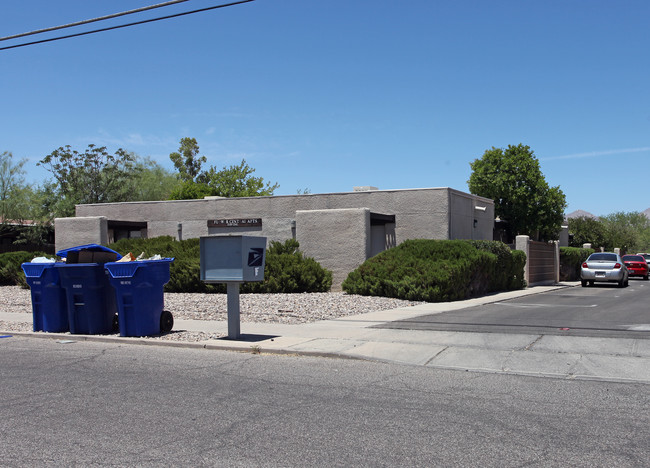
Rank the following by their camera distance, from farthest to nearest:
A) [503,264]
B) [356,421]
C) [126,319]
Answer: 1. [503,264]
2. [126,319]
3. [356,421]

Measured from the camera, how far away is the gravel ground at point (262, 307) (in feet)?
46.8

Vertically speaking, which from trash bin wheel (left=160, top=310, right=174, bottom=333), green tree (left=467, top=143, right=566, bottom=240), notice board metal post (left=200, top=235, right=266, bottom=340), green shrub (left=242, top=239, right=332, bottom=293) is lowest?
trash bin wheel (left=160, top=310, right=174, bottom=333)

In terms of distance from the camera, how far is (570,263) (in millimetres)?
35719

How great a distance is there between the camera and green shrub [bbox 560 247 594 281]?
34906 millimetres

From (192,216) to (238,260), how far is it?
1696 cm

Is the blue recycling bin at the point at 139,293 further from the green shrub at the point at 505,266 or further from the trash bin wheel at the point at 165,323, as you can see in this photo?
the green shrub at the point at 505,266

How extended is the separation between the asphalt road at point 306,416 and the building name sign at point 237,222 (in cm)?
1651

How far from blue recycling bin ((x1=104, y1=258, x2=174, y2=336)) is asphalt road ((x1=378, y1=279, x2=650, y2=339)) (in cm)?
455

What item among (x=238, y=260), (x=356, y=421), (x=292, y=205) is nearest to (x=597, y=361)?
(x=356, y=421)

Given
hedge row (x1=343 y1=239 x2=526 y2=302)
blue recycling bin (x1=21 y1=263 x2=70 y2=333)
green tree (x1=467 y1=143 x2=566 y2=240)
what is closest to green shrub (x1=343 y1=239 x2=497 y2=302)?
hedge row (x1=343 y1=239 x2=526 y2=302)

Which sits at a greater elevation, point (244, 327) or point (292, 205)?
point (292, 205)

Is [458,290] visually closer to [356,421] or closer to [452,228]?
[452,228]

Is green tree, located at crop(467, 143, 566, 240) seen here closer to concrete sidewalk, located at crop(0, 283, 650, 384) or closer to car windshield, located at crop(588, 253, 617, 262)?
car windshield, located at crop(588, 253, 617, 262)

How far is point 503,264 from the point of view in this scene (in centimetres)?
2366
